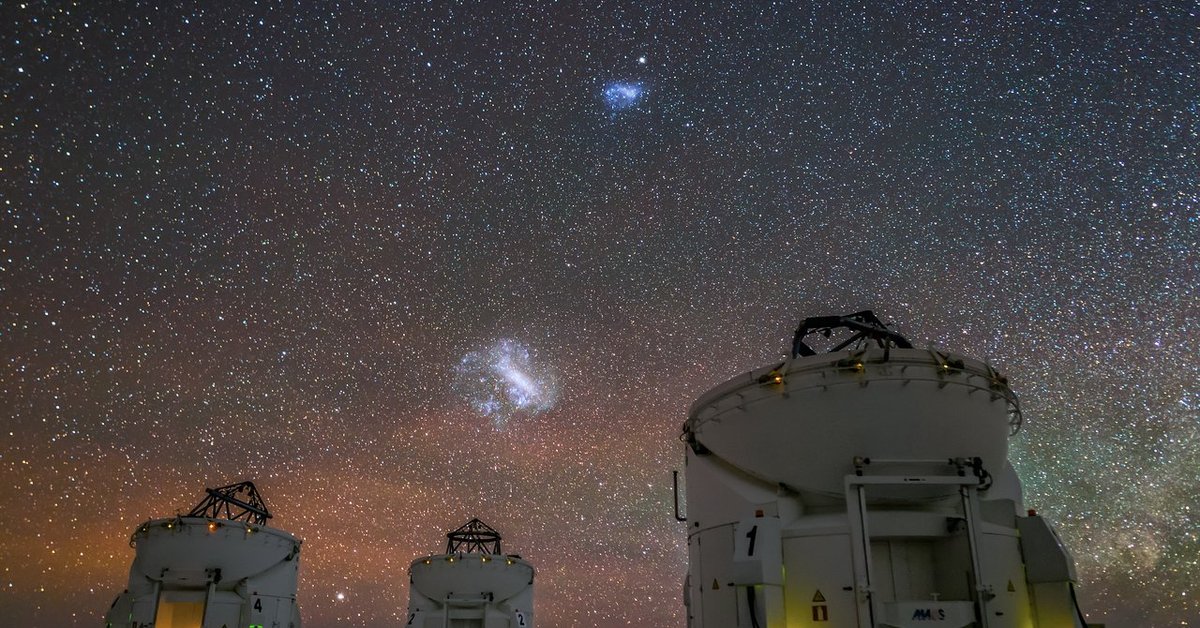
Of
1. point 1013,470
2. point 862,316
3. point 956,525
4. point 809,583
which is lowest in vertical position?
point 809,583

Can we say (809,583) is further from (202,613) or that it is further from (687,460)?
(202,613)

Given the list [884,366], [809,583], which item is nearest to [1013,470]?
[884,366]

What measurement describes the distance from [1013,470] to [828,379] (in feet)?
15.6

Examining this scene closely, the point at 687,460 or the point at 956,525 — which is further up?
the point at 687,460

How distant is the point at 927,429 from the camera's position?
13281 mm

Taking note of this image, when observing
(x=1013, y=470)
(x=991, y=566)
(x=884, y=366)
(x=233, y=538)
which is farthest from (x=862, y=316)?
(x=233, y=538)

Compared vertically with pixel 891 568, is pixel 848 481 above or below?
above

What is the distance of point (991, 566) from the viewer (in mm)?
12734

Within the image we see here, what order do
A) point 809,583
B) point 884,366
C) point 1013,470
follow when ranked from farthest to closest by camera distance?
1. point 1013,470
2. point 884,366
3. point 809,583

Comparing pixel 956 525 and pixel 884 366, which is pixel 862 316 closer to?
pixel 884 366

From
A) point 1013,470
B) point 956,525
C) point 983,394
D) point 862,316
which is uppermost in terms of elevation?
point 862,316

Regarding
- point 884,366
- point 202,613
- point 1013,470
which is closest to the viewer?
point 884,366

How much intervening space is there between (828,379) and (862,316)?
3460 millimetres

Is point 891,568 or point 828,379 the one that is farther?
point 828,379
